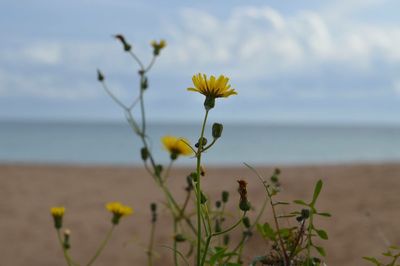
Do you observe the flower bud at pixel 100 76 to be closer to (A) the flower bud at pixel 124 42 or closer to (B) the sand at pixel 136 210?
(A) the flower bud at pixel 124 42

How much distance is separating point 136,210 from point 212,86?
23.7 feet

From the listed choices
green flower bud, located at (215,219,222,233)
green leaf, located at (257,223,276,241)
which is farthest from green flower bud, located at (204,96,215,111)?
green flower bud, located at (215,219,222,233)

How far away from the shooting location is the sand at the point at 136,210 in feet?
18.3

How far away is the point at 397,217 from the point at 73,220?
399 centimetres

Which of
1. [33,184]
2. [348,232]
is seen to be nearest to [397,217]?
[348,232]

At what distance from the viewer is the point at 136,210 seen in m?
7.89

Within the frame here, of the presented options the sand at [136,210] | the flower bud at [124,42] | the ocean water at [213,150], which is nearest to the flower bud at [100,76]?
the flower bud at [124,42]

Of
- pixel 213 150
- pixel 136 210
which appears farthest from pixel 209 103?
pixel 213 150

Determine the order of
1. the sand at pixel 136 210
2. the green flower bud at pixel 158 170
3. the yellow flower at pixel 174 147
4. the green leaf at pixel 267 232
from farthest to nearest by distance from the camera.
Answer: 1. the sand at pixel 136 210
2. the yellow flower at pixel 174 147
3. the green flower bud at pixel 158 170
4. the green leaf at pixel 267 232

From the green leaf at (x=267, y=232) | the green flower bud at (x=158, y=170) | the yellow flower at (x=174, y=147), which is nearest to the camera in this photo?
the green leaf at (x=267, y=232)

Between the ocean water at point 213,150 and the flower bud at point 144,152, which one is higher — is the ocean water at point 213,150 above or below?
above

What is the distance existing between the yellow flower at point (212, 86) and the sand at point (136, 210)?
10.5 feet

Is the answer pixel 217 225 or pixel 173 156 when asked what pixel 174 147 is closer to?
pixel 173 156

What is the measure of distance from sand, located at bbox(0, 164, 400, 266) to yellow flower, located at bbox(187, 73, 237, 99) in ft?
10.5
